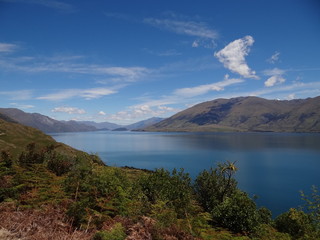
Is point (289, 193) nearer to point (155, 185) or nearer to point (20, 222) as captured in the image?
point (155, 185)

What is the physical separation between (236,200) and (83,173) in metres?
28.2

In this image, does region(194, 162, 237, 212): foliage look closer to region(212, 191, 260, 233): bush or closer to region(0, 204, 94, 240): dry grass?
region(212, 191, 260, 233): bush

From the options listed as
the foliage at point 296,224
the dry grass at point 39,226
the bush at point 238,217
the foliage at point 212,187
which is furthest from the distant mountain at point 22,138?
the dry grass at point 39,226

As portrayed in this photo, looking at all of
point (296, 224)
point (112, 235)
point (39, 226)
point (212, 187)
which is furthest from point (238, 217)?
point (39, 226)

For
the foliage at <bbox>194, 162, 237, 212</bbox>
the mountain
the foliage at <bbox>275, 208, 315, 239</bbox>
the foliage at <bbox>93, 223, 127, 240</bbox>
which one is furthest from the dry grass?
the mountain

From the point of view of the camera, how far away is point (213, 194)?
6488 cm

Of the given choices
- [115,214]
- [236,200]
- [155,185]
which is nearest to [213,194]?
[155,185]

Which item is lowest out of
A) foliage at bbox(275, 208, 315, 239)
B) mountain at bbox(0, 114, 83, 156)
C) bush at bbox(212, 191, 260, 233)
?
foliage at bbox(275, 208, 315, 239)

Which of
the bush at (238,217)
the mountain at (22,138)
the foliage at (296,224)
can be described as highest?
the mountain at (22,138)

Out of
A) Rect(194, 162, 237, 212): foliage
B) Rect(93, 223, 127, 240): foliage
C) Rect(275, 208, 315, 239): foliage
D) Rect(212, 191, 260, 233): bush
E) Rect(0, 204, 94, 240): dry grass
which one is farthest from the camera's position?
Rect(194, 162, 237, 212): foliage

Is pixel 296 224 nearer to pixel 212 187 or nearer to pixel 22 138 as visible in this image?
pixel 212 187

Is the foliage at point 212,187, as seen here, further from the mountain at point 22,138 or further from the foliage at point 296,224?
the mountain at point 22,138

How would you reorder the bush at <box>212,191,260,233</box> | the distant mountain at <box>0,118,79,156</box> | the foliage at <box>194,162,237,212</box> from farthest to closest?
the distant mountain at <box>0,118,79,156</box> → the foliage at <box>194,162,237,212</box> → the bush at <box>212,191,260,233</box>

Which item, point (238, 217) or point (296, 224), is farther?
point (296, 224)
